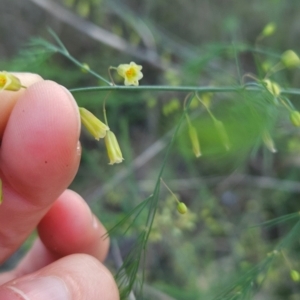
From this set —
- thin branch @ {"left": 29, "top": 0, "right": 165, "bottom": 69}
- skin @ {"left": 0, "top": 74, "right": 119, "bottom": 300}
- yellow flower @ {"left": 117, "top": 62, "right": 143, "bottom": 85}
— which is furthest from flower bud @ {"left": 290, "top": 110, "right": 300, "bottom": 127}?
thin branch @ {"left": 29, "top": 0, "right": 165, "bottom": 69}

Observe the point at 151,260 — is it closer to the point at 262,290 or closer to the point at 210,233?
the point at 210,233

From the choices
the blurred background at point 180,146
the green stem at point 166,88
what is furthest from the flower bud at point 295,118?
the blurred background at point 180,146

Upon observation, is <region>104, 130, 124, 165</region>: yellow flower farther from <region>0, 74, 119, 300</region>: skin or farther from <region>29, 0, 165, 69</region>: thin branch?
<region>29, 0, 165, 69</region>: thin branch

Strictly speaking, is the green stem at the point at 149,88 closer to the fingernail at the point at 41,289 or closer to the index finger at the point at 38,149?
the index finger at the point at 38,149

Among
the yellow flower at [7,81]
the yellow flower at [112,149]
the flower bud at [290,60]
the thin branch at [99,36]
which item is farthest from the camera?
the thin branch at [99,36]

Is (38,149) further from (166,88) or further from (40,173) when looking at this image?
(166,88)

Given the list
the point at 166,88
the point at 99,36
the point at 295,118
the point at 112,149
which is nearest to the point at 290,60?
the point at 295,118

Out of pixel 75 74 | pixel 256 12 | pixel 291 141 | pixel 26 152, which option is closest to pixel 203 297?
pixel 291 141
